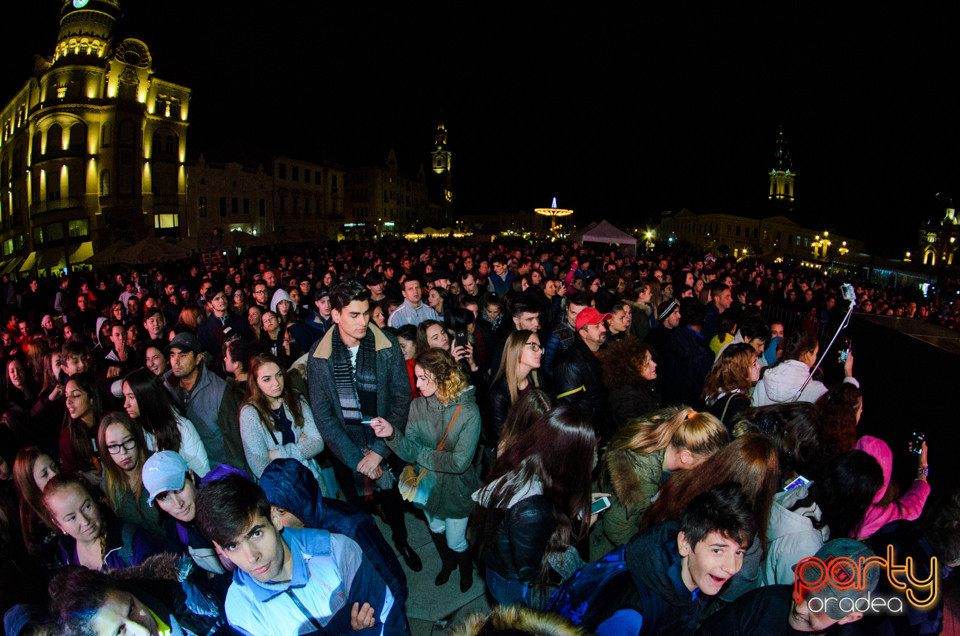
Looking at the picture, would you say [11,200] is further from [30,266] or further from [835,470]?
[835,470]

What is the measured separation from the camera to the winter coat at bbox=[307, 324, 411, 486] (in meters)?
3.65

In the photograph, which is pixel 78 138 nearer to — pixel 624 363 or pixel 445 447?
pixel 445 447

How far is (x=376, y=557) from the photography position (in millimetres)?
2213

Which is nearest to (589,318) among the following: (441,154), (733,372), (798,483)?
(733,372)

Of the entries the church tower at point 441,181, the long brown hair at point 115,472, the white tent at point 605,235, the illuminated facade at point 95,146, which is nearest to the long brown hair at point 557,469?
the long brown hair at point 115,472

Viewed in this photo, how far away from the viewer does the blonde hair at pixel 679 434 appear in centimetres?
277

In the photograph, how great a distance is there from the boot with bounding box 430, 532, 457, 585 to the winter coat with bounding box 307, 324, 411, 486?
677mm

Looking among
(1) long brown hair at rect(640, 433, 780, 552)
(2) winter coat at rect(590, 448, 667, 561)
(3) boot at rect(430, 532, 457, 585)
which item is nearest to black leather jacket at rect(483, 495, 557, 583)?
(2) winter coat at rect(590, 448, 667, 561)

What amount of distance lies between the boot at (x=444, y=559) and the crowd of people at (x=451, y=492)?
0.21 ft

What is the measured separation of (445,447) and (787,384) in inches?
114

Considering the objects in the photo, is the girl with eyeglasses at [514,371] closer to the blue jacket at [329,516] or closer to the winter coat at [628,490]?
the winter coat at [628,490]

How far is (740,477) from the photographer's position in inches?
94.4

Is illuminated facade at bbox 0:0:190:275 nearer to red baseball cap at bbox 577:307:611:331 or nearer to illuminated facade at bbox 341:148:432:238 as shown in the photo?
illuminated facade at bbox 341:148:432:238

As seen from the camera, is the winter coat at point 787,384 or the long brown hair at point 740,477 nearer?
the long brown hair at point 740,477
